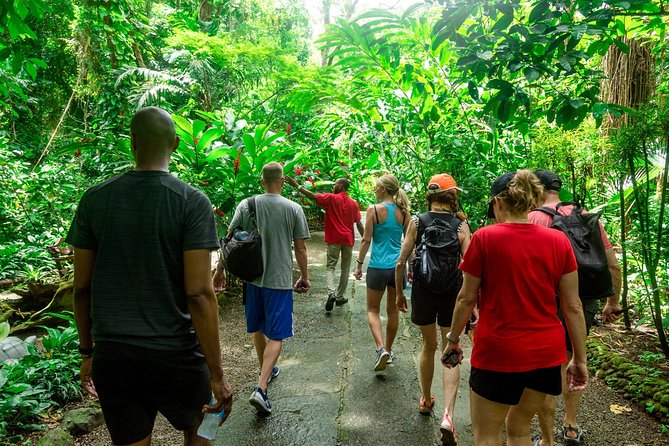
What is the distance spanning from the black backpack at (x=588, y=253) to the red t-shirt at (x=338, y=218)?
3.90 m

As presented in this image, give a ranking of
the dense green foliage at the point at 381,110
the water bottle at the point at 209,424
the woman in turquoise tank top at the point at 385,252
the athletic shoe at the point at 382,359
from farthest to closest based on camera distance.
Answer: the woman in turquoise tank top at the point at 385,252 → the athletic shoe at the point at 382,359 → the dense green foliage at the point at 381,110 → the water bottle at the point at 209,424

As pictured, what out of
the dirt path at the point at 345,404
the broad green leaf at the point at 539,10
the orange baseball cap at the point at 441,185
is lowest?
the dirt path at the point at 345,404

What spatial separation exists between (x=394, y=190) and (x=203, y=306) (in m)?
2.88

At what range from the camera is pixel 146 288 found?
5.85 feet

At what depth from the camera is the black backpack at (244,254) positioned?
345 cm

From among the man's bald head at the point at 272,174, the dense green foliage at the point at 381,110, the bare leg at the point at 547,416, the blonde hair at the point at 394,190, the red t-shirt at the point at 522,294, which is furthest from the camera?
the blonde hair at the point at 394,190

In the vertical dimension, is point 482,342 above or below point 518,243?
below

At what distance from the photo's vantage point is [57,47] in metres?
11.4

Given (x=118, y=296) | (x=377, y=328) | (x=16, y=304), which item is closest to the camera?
(x=118, y=296)

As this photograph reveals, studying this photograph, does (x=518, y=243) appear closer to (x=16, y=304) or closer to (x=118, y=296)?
(x=118, y=296)

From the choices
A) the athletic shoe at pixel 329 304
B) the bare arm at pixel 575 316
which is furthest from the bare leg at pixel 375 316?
the bare arm at pixel 575 316

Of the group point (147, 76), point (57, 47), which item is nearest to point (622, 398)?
point (147, 76)

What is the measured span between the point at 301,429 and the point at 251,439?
1.26 ft

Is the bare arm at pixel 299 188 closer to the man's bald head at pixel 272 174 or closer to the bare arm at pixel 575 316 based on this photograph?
the man's bald head at pixel 272 174
